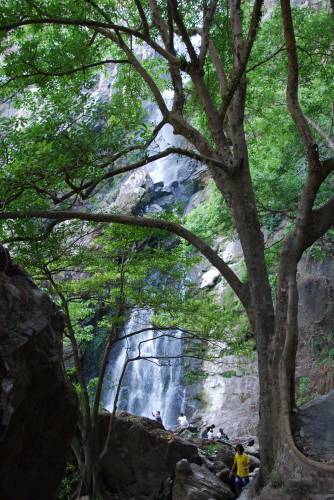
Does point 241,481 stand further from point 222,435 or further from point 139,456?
point 222,435

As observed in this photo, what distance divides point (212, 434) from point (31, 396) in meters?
11.4

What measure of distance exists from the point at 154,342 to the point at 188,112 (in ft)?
38.7

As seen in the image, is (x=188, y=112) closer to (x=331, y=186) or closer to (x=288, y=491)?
(x=331, y=186)

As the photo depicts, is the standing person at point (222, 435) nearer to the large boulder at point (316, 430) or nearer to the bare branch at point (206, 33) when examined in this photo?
the large boulder at point (316, 430)

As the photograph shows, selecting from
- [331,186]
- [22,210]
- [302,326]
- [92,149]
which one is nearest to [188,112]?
[331,186]

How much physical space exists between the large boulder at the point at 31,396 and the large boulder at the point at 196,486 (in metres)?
2.84

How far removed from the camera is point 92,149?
7.55m

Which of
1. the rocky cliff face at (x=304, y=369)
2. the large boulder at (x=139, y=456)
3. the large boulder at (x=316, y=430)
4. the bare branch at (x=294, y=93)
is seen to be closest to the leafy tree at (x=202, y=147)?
the bare branch at (x=294, y=93)

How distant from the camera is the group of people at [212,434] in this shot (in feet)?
51.2

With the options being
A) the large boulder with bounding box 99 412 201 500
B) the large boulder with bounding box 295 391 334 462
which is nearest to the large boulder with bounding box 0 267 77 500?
the large boulder with bounding box 295 391 334 462

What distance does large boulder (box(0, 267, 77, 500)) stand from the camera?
204 inches

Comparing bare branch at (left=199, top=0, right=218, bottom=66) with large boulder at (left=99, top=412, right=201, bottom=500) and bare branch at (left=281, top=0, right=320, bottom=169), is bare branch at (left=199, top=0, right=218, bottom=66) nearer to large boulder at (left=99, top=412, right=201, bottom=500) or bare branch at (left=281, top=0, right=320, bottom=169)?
bare branch at (left=281, top=0, right=320, bottom=169)

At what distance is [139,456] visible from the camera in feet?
37.9

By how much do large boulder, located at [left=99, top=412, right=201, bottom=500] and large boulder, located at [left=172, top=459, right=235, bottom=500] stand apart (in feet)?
4.77
